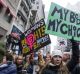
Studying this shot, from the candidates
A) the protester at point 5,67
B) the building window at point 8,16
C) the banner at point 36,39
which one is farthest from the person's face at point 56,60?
the building window at point 8,16

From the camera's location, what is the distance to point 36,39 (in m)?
9.72

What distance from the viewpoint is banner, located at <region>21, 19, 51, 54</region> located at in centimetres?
957

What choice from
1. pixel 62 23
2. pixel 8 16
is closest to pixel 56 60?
pixel 62 23

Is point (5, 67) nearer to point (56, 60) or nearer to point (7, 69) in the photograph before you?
point (7, 69)

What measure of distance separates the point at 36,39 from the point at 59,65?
4359 millimetres

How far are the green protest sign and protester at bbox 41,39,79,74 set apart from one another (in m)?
0.63

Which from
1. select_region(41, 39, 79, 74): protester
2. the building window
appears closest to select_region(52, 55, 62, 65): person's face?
select_region(41, 39, 79, 74): protester

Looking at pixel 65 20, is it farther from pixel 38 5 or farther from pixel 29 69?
pixel 38 5

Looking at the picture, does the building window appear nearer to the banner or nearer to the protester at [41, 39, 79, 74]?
the banner

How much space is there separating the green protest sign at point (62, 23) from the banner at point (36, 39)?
290cm

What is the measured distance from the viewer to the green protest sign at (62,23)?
6.31m

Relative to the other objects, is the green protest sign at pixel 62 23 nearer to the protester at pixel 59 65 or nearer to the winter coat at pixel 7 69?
the protester at pixel 59 65

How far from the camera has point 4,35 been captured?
3055 cm

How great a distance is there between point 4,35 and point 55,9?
24.2 metres
